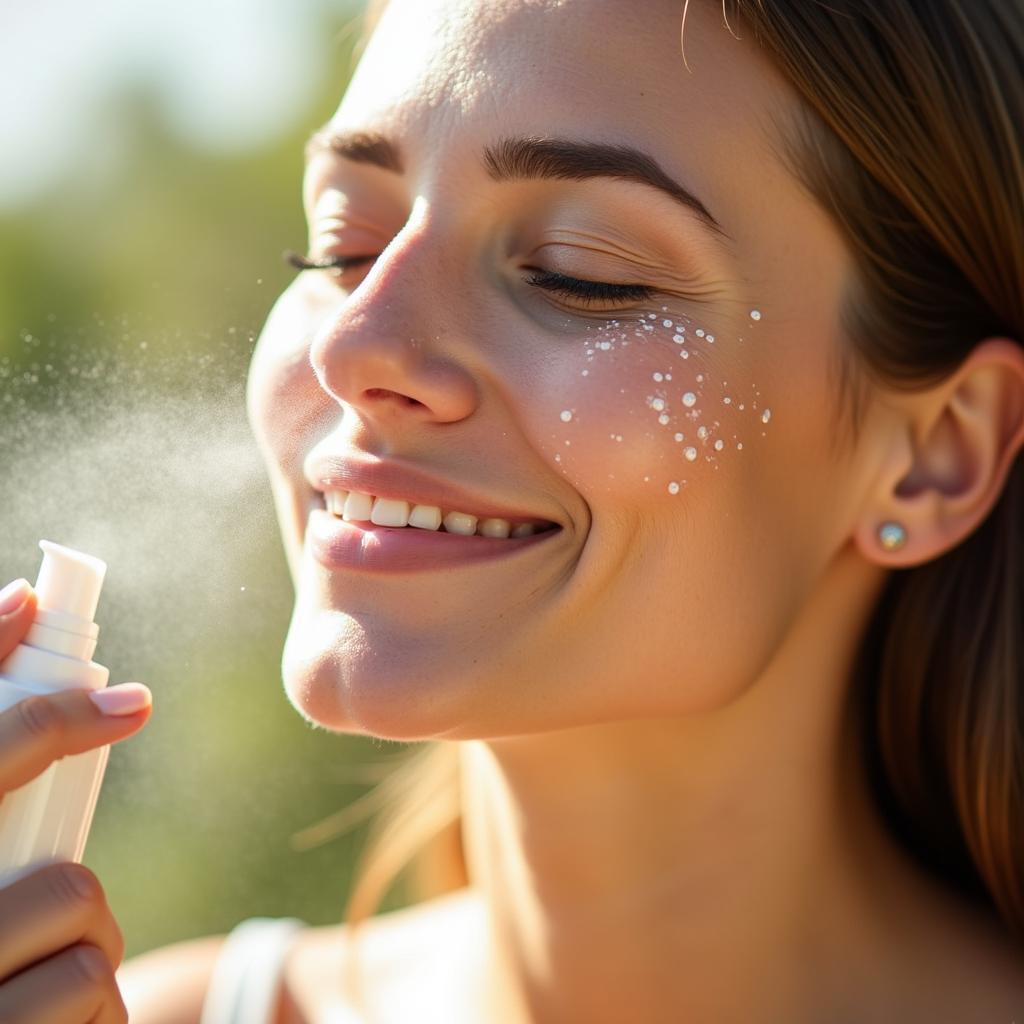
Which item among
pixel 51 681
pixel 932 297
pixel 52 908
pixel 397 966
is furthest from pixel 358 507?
pixel 397 966

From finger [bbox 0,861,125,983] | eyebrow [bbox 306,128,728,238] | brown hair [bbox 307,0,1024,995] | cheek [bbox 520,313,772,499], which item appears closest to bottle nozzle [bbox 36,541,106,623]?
finger [bbox 0,861,125,983]

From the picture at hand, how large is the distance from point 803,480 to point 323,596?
597mm

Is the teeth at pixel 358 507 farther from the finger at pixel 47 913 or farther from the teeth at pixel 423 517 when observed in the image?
the finger at pixel 47 913

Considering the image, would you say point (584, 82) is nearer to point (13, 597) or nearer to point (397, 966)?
point (13, 597)

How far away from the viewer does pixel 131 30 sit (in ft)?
11.5

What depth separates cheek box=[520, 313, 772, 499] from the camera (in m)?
1.37

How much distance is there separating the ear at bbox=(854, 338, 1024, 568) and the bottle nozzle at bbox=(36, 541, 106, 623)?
38.6 inches

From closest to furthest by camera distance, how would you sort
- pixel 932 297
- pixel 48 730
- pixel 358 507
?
pixel 48 730, pixel 358 507, pixel 932 297

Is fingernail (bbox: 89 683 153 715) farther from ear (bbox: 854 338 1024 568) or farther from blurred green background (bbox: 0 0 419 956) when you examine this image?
ear (bbox: 854 338 1024 568)

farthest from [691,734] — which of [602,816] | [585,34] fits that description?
[585,34]

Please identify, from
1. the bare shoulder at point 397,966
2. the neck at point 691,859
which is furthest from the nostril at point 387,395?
the bare shoulder at point 397,966

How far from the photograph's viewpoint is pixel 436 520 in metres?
1.41

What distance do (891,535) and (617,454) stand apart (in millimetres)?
499

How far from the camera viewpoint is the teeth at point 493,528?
142 cm
